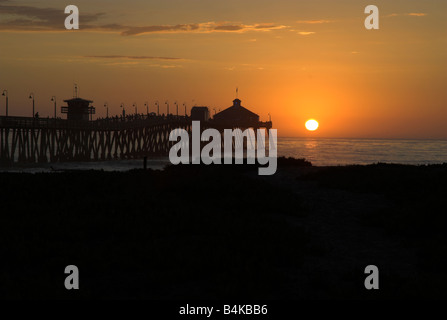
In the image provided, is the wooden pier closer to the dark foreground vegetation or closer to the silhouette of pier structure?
the silhouette of pier structure

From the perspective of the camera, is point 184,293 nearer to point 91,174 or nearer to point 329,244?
point 329,244

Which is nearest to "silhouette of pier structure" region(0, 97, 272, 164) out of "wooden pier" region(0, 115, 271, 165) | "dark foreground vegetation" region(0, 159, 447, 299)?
"wooden pier" region(0, 115, 271, 165)

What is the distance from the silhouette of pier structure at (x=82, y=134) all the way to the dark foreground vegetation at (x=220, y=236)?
44.0 meters

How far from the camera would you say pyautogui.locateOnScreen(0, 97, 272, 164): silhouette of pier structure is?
66250mm

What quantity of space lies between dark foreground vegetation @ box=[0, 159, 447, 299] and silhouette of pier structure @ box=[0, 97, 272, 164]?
44.0 m

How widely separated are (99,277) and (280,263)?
3669 millimetres

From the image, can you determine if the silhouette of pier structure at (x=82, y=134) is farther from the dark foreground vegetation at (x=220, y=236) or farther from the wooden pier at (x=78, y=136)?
the dark foreground vegetation at (x=220, y=236)

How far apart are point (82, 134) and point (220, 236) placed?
6682 cm

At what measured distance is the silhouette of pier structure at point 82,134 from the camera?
2608 inches

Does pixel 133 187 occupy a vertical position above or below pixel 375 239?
above

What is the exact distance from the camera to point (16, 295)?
9734mm

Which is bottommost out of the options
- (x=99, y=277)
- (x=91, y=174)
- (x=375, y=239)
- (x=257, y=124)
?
(x=99, y=277)
